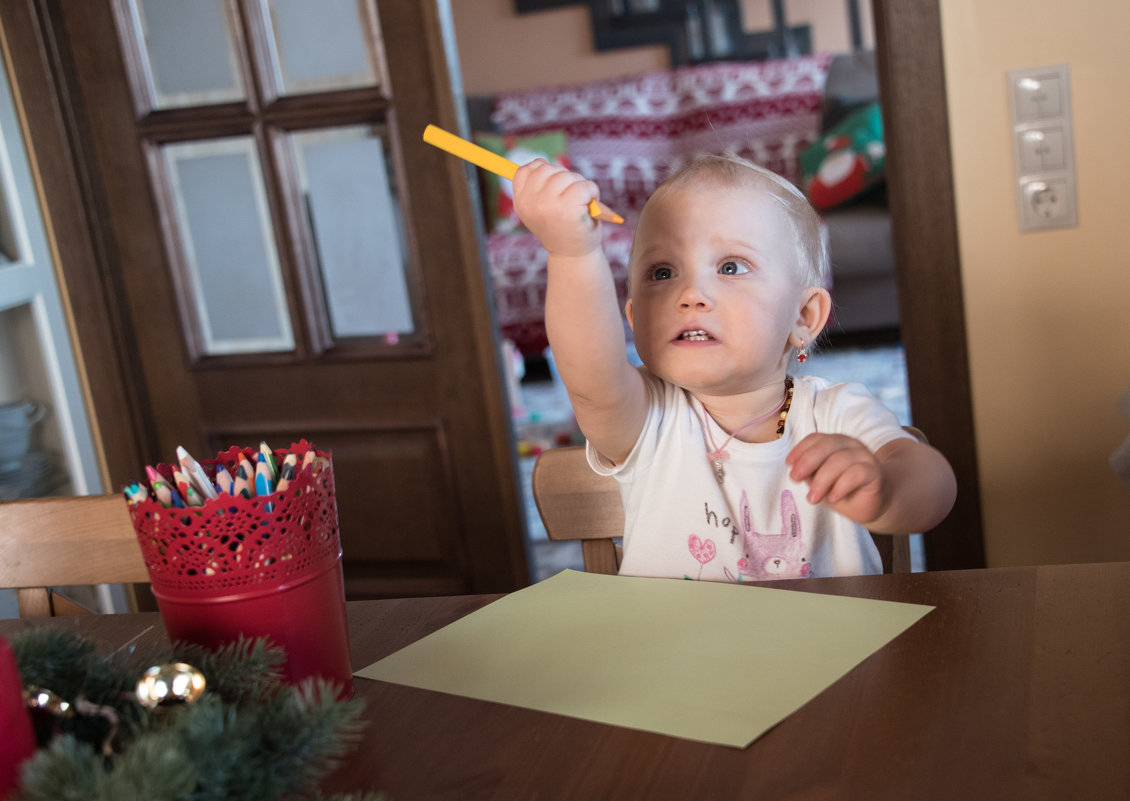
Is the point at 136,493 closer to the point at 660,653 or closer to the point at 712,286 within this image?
the point at 660,653

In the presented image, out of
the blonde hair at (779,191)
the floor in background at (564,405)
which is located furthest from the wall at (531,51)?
the blonde hair at (779,191)

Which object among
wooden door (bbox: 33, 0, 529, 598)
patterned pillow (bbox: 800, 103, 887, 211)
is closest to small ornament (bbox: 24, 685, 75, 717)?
wooden door (bbox: 33, 0, 529, 598)

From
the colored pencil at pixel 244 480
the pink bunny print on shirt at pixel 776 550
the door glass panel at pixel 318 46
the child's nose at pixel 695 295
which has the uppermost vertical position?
Result: the door glass panel at pixel 318 46

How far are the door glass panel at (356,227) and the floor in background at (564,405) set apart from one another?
711 millimetres

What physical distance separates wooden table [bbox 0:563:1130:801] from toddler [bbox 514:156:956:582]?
0.59 ft

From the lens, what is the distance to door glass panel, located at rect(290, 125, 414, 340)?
1.98 m

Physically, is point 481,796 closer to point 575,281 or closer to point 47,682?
point 47,682

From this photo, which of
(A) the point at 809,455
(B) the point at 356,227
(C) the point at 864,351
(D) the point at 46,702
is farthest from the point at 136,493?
(C) the point at 864,351

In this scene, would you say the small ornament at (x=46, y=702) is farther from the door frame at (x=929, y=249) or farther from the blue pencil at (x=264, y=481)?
the door frame at (x=929, y=249)

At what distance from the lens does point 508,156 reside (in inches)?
176

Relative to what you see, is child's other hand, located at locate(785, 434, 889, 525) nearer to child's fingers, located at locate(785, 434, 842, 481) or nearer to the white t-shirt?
child's fingers, located at locate(785, 434, 842, 481)

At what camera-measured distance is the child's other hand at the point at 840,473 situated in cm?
72

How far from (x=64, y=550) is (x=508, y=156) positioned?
3.56 m

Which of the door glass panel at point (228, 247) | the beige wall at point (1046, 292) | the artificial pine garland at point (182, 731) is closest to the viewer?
the artificial pine garland at point (182, 731)
